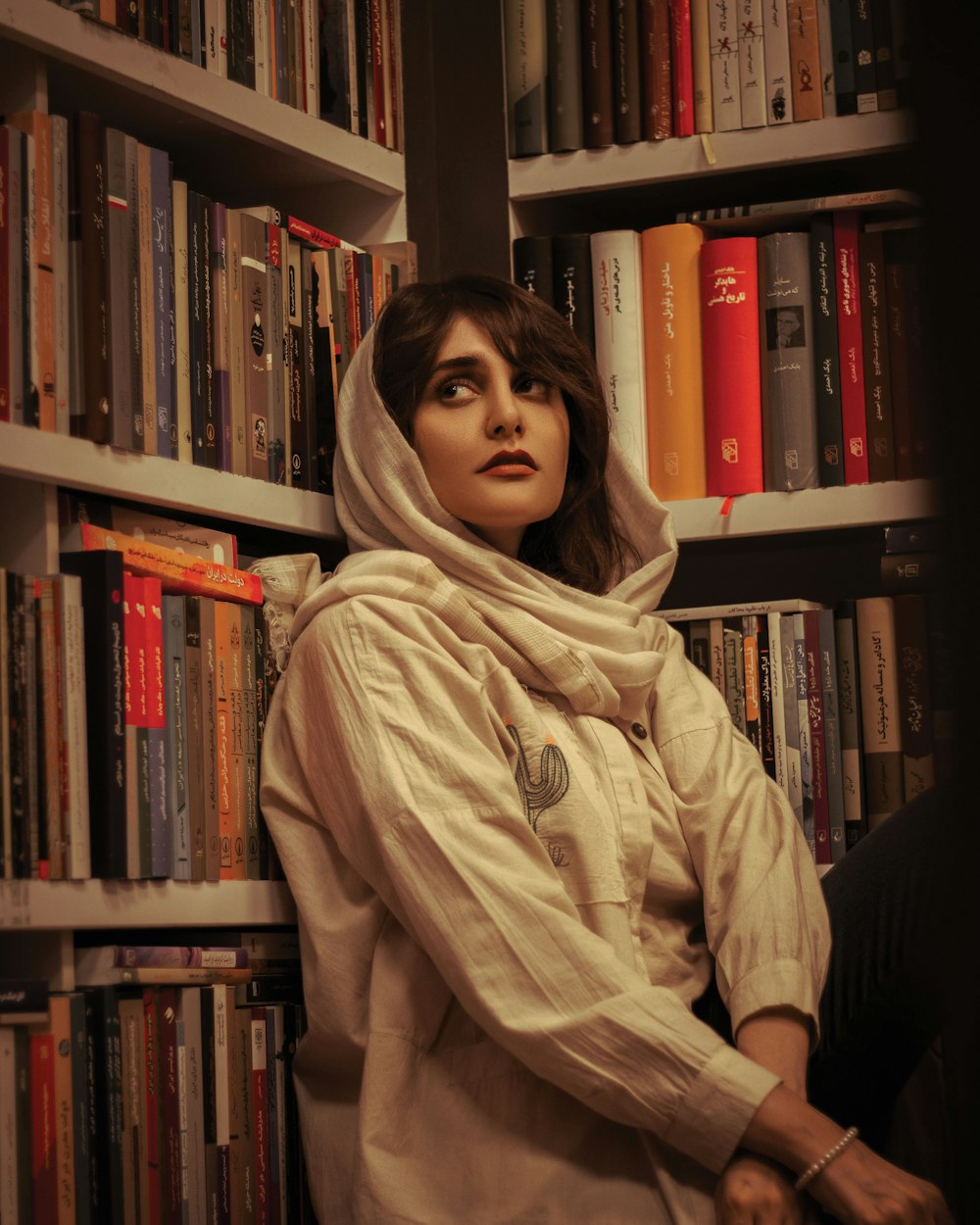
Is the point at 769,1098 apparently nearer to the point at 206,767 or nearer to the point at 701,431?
the point at 206,767

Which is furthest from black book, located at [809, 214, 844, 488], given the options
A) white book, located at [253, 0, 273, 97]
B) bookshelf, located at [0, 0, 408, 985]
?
white book, located at [253, 0, 273, 97]

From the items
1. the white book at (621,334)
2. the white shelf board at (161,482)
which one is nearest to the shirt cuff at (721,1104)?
the white shelf board at (161,482)

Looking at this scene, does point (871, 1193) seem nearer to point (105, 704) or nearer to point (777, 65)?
point (105, 704)

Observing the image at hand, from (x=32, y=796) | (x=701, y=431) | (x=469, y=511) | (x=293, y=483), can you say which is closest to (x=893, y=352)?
(x=701, y=431)

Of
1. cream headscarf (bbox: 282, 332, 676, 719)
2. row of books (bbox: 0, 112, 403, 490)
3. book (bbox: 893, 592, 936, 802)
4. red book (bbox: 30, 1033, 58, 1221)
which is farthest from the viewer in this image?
book (bbox: 893, 592, 936, 802)

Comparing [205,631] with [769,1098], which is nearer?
[769,1098]

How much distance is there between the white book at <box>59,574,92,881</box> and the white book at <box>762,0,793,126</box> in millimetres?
934

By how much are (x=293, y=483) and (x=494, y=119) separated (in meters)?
0.56

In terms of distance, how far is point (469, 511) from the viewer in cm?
131

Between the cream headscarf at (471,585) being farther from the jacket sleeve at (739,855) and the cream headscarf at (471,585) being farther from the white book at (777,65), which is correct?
the white book at (777,65)

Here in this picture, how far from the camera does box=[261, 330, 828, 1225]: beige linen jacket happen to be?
3.15 ft

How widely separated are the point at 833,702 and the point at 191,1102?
76cm

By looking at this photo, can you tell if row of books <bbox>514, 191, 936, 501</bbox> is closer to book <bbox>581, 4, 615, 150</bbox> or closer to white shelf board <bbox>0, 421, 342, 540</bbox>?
book <bbox>581, 4, 615, 150</bbox>

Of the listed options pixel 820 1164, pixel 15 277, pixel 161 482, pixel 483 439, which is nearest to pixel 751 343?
pixel 483 439
